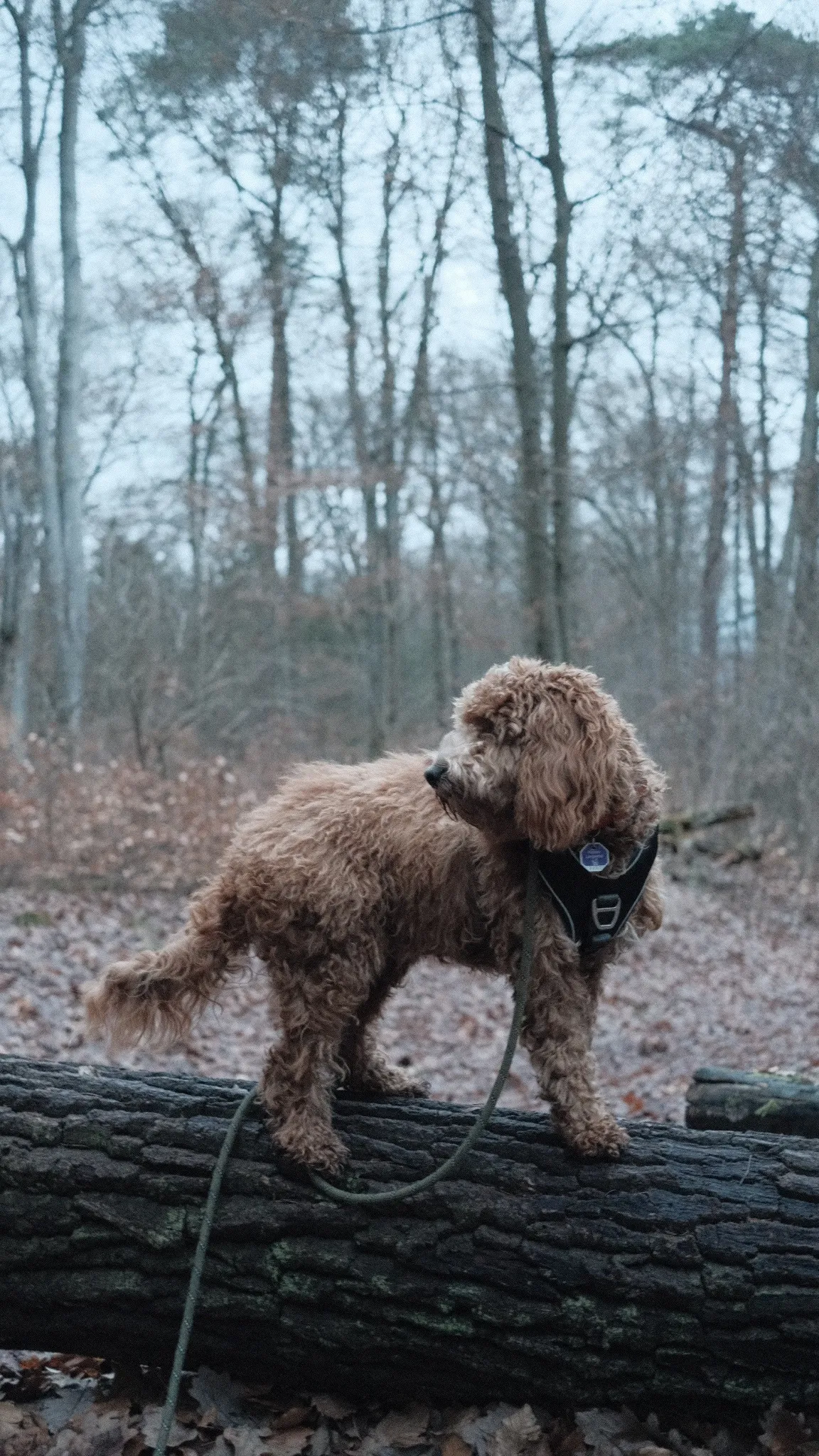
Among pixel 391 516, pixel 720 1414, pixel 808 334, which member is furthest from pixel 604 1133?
pixel 391 516

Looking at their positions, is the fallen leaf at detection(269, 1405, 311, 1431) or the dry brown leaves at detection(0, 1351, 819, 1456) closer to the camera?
the dry brown leaves at detection(0, 1351, 819, 1456)

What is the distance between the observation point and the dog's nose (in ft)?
10.9

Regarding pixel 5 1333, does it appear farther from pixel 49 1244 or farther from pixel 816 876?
pixel 816 876

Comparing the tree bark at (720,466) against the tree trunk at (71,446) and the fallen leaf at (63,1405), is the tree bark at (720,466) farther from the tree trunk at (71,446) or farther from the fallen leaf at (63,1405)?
the fallen leaf at (63,1405)

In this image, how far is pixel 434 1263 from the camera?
341 cm

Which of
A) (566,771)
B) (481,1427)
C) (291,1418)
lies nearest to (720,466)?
(566,771)

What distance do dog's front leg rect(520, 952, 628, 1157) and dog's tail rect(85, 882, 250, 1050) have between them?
39.5 inches

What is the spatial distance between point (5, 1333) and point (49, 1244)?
0.35 metres

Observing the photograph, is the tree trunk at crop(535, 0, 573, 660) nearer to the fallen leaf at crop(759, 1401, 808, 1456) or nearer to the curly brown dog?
the curly brown dog

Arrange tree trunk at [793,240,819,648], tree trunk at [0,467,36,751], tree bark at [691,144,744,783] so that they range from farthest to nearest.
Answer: tree trunk at [0,467,36,751]
tree trunk at [793,240,819,648]
tree bark at [691,144,744,783]

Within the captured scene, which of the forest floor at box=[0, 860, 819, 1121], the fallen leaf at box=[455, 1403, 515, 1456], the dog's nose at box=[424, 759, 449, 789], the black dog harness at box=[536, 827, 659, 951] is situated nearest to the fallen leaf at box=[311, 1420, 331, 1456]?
the fallen leaf at box=[455, 1403, 515, 1456]

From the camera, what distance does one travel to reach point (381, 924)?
12.4 ft

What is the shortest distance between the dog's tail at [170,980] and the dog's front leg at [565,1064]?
100cm

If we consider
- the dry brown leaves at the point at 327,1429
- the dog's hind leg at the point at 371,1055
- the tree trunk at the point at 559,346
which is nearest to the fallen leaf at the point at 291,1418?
the dry brown leaves at the point at 327,1429
